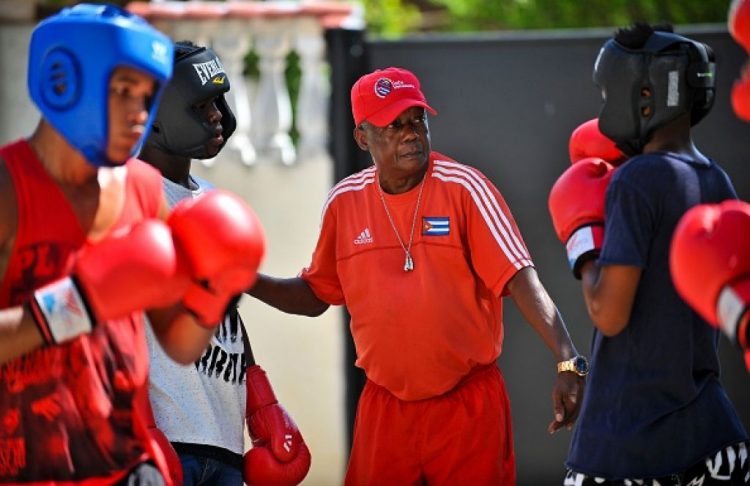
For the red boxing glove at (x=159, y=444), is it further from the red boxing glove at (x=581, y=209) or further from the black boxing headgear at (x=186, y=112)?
the red boxing glove at (x=581, y=209)

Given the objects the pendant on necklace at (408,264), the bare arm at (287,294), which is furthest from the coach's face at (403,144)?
the bare arm at (287,294)

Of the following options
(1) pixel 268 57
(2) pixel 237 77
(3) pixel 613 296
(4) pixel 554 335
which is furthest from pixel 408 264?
(1) pixel 268 57

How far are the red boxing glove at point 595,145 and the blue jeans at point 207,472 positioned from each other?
56.9 inches

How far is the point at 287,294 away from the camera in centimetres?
471

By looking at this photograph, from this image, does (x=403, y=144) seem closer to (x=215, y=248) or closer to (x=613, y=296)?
(x=613, y=296)

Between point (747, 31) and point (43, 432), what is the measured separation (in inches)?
72.8

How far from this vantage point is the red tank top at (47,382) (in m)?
3.18

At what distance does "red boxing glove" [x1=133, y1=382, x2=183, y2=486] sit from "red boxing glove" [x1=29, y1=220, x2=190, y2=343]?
0.35 meters

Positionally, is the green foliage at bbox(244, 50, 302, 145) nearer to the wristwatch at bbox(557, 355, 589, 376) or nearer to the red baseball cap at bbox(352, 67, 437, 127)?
the red baseball cap at bbox(352, 67, 437, 127)

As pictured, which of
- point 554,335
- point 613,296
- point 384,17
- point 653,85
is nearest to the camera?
point 613,296

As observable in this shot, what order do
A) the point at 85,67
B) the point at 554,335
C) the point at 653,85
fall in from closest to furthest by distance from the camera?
the point at 85,67 < the point at 653,85 < the point at 554,335

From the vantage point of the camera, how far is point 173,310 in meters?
3.44

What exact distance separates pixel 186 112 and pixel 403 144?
0.70 m

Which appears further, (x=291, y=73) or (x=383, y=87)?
(x=291, y=73)
